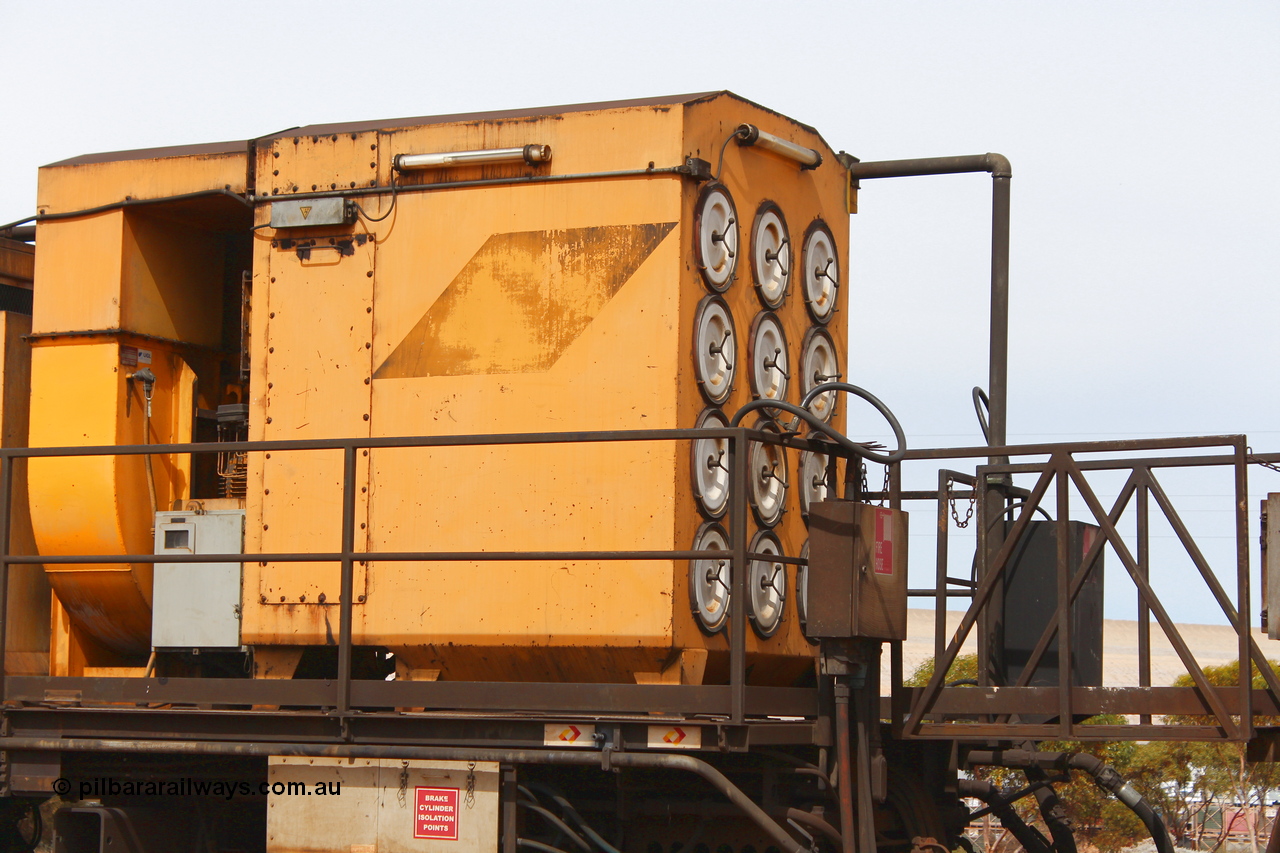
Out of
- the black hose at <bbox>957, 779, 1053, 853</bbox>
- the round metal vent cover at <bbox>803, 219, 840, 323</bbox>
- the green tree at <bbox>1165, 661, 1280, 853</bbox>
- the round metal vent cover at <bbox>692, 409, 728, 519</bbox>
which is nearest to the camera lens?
the round metal vent cover at <bbox>692, 409, 728, 519</bbox>

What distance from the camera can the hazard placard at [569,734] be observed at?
6.26m

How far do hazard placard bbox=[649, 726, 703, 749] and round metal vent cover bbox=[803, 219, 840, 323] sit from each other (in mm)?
2948

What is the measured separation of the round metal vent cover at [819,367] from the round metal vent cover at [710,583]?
142cm

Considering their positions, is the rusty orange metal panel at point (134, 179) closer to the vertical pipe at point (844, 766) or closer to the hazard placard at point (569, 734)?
the hazard placard at point (569, 734)

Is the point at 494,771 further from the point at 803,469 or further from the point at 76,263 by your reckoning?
the point at 76,263

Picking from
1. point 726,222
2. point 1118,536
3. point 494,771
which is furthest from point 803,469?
point 494,771

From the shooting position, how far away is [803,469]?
26.2 ft

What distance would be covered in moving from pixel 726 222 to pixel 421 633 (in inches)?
99.6

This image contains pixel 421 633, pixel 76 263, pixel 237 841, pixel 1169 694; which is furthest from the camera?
pixel 76 263

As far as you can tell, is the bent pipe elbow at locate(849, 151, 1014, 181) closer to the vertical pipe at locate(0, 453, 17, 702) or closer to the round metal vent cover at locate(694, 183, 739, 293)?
the round metal vent cover at locate(694, 183, 739, 293)

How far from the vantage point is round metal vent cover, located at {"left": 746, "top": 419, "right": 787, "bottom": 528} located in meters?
7.26

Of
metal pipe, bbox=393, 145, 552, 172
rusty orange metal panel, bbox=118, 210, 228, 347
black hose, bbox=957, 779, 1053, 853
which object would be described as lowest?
black hose, bbox=957, 779, 1053, 853

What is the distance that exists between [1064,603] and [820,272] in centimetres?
267

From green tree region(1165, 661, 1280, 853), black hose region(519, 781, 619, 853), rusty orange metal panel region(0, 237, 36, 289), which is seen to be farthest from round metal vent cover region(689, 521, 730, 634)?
green tree region(1165, 661, 1280, 853)
